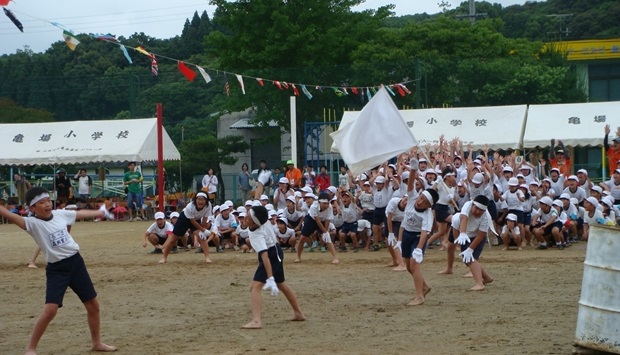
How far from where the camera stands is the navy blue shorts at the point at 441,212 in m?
18.2

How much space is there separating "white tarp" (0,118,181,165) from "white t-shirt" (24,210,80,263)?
22612 millimetres

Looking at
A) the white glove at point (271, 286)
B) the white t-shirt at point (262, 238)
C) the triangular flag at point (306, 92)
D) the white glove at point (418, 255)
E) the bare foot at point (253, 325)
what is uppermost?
the triangular flag at point (306, 92)

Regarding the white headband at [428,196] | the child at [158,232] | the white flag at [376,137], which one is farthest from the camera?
the child at [158,232]

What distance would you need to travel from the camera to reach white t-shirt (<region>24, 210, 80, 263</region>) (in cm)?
960

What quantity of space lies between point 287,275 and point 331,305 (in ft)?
12.2

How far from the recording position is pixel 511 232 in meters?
20.3

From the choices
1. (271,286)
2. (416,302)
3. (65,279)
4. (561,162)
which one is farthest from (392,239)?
(65,279)

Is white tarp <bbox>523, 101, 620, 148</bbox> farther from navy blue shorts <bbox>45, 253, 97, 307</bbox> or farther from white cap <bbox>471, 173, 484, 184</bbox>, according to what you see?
navy blue shorts <bbox>45, 253, 97, 307</bbox>

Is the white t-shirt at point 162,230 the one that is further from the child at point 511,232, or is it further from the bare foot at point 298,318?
the bare foot at point 298,318

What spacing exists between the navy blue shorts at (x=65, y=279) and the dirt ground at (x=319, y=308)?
666 millimetres

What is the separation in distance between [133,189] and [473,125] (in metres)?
10.8

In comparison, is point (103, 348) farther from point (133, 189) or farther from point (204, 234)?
point (133, 189)

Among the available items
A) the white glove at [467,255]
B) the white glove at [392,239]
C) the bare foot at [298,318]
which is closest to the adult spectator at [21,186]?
the white glove at [392,239]

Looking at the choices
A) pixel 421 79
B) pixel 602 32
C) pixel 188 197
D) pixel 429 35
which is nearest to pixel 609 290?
pixel 421 79
